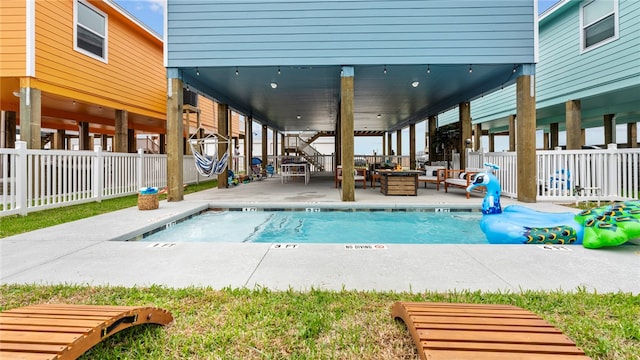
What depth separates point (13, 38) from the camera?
718 cm

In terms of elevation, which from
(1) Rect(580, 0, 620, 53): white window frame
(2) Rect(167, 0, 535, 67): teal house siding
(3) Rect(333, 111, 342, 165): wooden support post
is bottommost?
(3) Rect(333, 111, 342, 165): wooden support post

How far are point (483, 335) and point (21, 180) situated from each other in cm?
720

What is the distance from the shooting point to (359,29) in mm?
6641

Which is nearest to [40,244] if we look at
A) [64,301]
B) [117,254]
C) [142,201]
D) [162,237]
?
[117,254]

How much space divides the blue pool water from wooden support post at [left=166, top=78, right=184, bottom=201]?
1234 millimetres

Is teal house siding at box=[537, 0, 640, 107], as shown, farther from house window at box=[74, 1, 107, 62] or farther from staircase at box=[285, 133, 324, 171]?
house window at box=[74, 1, 107, 62]

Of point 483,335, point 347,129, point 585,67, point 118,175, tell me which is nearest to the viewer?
point 483,335

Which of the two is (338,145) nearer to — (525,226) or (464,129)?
(464,129)

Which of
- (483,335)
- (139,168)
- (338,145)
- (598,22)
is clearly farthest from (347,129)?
(598,22)

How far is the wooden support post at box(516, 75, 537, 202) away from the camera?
6645 mm

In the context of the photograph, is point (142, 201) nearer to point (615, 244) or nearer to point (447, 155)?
point (615, 244)

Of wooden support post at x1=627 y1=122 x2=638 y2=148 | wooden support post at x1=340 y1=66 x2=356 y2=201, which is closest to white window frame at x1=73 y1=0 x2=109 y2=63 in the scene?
wooden support post at x1=340 y1=66 x2=356 y2=201

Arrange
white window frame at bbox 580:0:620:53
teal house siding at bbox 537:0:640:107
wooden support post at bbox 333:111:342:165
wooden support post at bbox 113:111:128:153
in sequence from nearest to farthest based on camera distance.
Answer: teal house siding at bbox 537:0:640:107, white window frame at bbox 580:0:620:53, wooden support post at bbox 113:111:128:153, wooden support post at bbox 333:111:342:165

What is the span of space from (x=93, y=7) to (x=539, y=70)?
14981 millimetres
